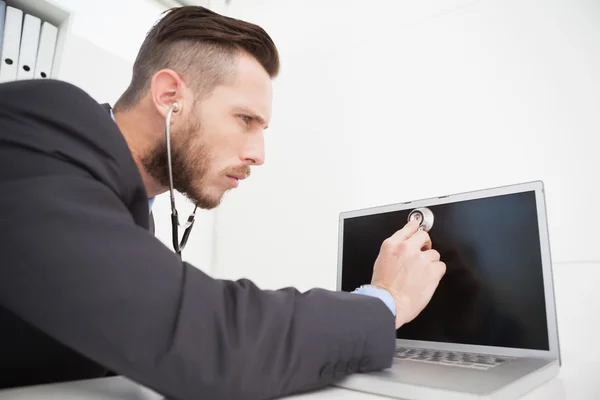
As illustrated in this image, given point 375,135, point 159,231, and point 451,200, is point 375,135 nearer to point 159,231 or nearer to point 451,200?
point 451,200

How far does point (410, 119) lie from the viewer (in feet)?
3.81

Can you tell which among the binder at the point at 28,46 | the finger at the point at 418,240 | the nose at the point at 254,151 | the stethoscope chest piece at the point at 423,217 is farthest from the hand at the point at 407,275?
the binder at the point at 28,46

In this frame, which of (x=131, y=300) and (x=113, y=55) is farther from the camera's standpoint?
(x=113, y=55)

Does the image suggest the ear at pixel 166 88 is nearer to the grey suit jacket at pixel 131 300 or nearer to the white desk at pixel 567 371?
the grey suit jacket at pixel 131 300

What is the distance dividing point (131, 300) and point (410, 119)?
1.00 m

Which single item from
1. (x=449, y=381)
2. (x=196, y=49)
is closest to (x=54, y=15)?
(x=196, y=49)

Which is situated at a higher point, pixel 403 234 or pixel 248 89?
pixel 248 89

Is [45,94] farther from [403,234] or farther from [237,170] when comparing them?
[403,234]

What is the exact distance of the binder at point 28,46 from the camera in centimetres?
98

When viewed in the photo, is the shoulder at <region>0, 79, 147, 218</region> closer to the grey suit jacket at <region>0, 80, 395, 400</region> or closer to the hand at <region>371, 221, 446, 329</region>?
the grey suit jacket at <region>0, 80, 395, 400</region>

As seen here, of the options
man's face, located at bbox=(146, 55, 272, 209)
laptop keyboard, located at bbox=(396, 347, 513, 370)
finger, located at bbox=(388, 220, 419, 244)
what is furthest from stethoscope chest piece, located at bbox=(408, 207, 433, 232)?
man's face, located at bbox=(146, 55, 272, 209)

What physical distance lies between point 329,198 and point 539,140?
0.62m

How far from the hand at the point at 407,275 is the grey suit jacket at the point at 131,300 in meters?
0.08

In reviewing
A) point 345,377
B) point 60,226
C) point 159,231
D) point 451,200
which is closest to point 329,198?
point 451,200
